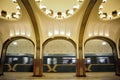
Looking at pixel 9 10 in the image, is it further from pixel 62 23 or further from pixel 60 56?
pixel 60 56

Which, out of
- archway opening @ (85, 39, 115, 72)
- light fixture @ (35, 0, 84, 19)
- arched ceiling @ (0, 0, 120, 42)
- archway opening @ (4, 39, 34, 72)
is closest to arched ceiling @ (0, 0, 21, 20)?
arched ceiling @ (0, 0, 120, 42)

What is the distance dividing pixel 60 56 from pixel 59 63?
81cm

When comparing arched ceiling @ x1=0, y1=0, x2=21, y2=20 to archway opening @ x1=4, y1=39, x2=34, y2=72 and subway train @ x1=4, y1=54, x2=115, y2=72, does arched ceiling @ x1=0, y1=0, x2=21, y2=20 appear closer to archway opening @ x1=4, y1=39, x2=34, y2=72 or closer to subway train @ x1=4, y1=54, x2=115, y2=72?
archway opening @ x1=4, y1=39, x2=34, y2=72

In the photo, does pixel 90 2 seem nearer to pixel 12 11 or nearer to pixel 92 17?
pixel 92 17

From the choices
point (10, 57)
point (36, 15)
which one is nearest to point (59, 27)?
point (36, 15)

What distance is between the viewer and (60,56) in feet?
53.8

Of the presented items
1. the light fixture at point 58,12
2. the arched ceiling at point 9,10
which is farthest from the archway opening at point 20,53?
the light fixture at point 58,12

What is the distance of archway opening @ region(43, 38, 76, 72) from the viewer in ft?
52.8

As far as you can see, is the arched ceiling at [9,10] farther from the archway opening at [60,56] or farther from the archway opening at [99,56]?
the archway opening at [99,56]

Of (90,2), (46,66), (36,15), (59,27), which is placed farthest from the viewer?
(46,66)

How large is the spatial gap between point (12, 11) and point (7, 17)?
60 centimetres

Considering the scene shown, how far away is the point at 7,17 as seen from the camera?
10766 mm

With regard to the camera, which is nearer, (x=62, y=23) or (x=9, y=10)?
(x=9, y=10)

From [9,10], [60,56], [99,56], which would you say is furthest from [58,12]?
[99,56]
